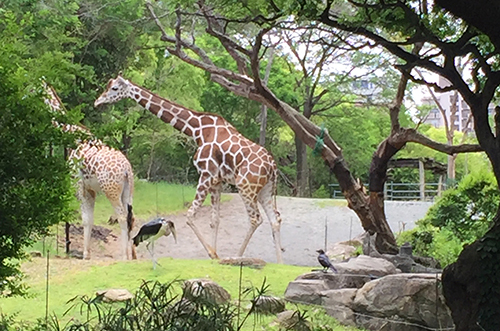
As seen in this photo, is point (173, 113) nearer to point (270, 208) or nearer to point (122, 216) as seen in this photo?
point (122, 216)

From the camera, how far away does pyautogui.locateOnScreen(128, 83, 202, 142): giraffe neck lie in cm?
634

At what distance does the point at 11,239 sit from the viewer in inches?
90.2

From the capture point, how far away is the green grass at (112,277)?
3.68 metres

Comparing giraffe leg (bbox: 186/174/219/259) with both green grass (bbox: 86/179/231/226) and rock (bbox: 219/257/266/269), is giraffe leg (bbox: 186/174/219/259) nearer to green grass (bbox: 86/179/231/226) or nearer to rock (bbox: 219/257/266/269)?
rock (bbox: 219/257/266/269)

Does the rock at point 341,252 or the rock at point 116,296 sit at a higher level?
the rock at point 116,296

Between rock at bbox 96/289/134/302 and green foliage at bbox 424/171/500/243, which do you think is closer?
rock at bbox 96/289/134/302

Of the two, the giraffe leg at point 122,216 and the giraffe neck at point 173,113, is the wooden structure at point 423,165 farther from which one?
the giraffe leg at point 122,216

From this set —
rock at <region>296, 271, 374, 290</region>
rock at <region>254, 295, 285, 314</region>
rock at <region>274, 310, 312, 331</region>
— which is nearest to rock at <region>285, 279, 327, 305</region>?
rock at <region>296, 271, 374, 290</region>

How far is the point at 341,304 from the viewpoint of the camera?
12.1ft

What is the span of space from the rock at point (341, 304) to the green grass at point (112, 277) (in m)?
0.06

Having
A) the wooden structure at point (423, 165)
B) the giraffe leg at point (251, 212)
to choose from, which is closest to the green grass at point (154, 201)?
the giraffe leg at point (251, 212)

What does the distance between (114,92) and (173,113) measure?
69 centimetres

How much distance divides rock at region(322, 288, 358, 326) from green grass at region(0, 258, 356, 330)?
6 centimetres

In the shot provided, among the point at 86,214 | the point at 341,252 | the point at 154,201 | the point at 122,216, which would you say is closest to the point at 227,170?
the point at 122,216
